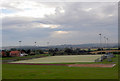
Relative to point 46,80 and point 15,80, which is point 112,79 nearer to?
point 46,80

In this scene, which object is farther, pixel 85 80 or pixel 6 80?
pixel 6 80

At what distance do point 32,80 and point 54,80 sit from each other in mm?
2328

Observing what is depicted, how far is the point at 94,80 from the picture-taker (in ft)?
58.6

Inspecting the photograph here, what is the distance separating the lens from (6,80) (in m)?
19.1

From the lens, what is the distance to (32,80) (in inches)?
735

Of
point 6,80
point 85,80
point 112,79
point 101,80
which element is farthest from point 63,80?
point 6,80

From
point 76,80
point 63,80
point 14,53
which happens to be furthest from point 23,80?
point 14,53

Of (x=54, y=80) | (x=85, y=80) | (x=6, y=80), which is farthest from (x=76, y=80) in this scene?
(x=6, y=80)

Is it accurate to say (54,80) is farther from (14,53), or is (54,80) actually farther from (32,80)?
(14,53)

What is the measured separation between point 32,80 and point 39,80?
0.73 m

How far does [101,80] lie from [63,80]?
376 cm

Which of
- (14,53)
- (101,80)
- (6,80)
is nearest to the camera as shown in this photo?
(101,80)

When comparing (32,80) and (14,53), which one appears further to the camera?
(14,53)

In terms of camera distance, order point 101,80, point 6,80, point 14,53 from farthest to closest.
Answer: point 14,53 → point 6,80 → point 101,80
